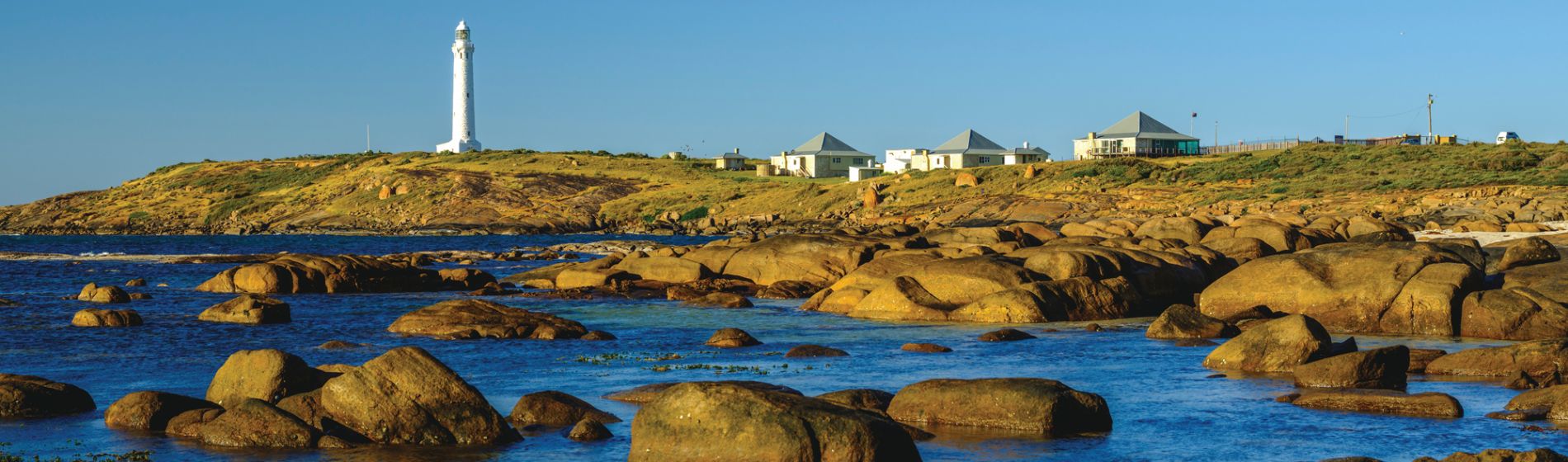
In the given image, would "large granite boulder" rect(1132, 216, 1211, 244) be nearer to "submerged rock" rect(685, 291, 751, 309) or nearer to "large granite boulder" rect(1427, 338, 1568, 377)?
"submerged rock" rect(685, 291, 751, 309)

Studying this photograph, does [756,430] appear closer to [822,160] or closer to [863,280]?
[863,280]

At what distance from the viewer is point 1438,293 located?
28.1m

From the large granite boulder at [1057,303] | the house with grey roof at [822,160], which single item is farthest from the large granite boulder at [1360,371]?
the house with grey roof at [822,160]

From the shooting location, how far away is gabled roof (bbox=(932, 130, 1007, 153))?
132250 mm

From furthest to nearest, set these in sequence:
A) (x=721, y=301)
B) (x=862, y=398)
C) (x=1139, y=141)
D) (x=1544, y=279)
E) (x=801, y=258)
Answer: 1. (x=1139, y=141)
2. (x=801, y=258)
3. (x=721, y=301)
4. (x=1544, y=279)
5. (x=862, y=398)

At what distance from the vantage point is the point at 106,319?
3416 centimetres

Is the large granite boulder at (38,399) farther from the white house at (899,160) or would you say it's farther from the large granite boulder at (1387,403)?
the white house at (899,160)

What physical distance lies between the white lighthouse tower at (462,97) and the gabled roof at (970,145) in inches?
2258

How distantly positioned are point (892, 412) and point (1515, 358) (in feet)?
33.6

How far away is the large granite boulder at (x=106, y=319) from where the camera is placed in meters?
34.0

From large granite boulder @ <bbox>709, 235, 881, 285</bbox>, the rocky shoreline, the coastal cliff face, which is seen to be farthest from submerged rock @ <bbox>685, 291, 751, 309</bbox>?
the coastal cliff face

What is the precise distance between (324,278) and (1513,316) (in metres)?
34.0

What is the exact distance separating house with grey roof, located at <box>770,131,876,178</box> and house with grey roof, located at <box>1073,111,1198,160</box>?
1107 inches

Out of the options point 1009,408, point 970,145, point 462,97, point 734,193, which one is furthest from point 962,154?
point 1009,408
